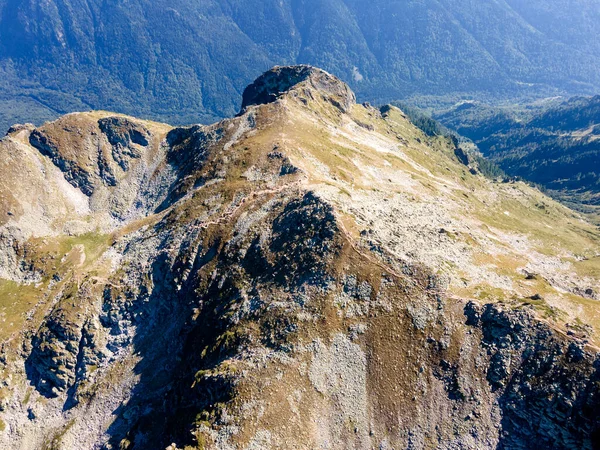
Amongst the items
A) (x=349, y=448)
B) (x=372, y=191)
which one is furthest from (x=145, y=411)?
(x=372, y=191)

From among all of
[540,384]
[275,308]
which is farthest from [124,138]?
[540,384]

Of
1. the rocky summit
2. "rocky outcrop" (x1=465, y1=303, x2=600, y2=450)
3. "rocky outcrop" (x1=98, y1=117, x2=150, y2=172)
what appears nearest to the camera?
"rocky outcrop" (x1=465, y1=303, x2=600, y2=450)

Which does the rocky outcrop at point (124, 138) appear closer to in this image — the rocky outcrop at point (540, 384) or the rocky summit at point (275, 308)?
the rocky summit at point (275, 308)

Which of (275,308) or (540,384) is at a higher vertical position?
(540,384)

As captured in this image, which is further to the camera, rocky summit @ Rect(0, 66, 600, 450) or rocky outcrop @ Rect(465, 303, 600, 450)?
rocky summit @ Rect(0, 66, 600, 450)

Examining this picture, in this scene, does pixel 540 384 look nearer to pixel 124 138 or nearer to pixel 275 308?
pixel 275 308

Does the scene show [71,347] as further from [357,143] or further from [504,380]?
[357,143]

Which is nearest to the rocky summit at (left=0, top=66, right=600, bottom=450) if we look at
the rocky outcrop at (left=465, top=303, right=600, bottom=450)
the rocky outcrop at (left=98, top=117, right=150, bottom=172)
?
the rocky outcrop at (left=465, top=303, right=600, bottom=450)

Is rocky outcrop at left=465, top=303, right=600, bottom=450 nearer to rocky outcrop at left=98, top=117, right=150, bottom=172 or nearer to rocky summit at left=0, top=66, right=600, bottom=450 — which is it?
rocky summit at left=0, top=66, right=600, bottom=450

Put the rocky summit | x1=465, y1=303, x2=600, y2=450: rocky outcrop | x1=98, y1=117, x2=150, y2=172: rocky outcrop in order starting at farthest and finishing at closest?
1. x1=98, y1=117, x2=150, y2=172: rocky outcrop
2. the rocky summit
3. x1=465, y1=303, x2=600, y2=450: rocky outcrop
